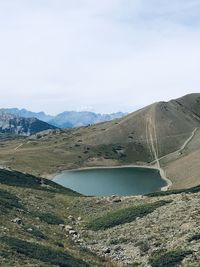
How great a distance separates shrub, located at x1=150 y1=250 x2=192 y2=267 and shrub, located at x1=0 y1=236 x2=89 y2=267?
707 cm

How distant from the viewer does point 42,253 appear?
148ft

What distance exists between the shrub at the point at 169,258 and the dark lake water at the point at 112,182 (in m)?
95.8

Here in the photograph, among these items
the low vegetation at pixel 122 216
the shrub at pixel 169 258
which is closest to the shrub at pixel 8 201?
the low vegetation at pixel 122 216

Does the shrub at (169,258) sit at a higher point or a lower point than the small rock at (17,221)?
lower

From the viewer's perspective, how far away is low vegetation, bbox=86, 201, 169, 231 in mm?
62031

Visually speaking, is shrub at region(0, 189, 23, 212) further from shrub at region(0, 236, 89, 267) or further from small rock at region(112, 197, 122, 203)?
small rock at region(112, 197, 122, 203)

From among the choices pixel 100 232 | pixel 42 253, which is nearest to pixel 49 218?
pixel 100 232

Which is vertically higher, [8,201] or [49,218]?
[8,201]

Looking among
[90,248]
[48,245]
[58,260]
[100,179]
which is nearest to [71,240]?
[90,248]

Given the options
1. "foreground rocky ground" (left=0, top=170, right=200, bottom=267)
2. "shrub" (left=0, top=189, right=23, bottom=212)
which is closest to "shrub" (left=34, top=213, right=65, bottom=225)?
"foreground rocky ground" (left=0, top=170, right=200, bottom=267)

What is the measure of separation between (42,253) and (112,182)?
125692 mm

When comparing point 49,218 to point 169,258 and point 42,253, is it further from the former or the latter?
point 169,258

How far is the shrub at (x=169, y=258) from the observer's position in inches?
1796

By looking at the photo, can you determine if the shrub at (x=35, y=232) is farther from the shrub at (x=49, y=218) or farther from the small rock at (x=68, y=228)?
the shrub at (x=49, y=218)
